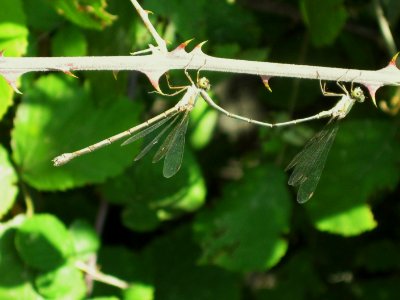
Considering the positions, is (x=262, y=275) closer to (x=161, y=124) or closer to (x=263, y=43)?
(x=263, y=43)

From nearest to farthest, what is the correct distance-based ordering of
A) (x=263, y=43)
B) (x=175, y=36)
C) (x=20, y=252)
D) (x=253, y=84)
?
(x=20, y=252) → (x=175, y=36) → (x=263, y=43) → (x=253, y=84)

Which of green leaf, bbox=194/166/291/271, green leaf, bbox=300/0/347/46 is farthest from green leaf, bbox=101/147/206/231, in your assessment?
green leaf, bbox=300/0/347/46

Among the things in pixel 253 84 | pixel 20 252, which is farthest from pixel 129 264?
pixel 253 84

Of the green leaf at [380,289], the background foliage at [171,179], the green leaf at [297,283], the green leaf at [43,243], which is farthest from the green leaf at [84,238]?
the green leaf at [380,289]

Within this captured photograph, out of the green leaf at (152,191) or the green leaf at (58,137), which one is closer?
the green leaf at (58,137)

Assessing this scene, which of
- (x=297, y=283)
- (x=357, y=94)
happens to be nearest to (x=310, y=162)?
(x=357, y=94)

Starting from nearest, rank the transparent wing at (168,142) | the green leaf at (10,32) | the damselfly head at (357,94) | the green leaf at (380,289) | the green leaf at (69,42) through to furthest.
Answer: the damselfly head at (357,94), the transparent wing at (168,142), the green leaf at (10,32), the green leaf at (69,42), the green leaf at (380,289)

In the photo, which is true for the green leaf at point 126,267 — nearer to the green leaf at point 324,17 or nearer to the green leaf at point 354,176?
the green leaf at point 354,176
